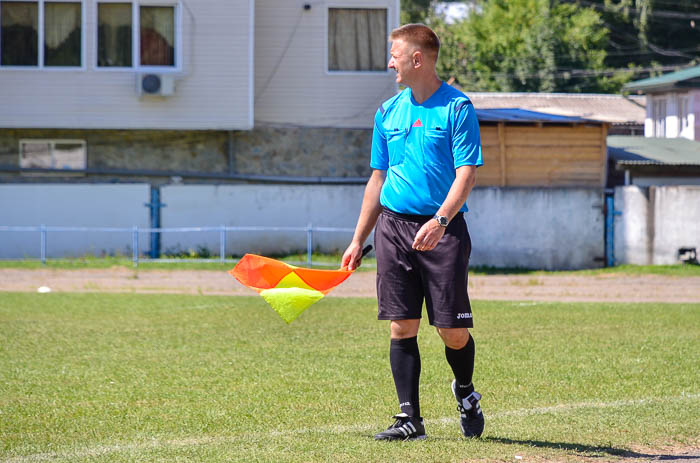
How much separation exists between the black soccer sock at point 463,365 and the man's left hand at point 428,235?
2.60 feet

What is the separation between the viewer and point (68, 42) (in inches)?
1078

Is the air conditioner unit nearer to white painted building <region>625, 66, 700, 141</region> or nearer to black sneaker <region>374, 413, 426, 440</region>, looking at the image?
white painted building <region>625, 66, 700, 141</region>

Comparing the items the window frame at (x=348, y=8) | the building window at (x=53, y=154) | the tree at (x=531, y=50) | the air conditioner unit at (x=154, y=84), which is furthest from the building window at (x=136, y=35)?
the tree at (x=531, y=50)

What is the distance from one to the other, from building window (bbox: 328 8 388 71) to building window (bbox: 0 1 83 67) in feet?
21.5

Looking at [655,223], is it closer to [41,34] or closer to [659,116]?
[41,34]

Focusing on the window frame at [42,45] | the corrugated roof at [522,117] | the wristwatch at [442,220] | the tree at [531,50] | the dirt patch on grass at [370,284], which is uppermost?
the tree at [531,50]

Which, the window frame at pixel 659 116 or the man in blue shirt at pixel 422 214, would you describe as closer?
the man in blue shirt at pixel 422 214

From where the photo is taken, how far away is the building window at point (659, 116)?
4112 centimetres

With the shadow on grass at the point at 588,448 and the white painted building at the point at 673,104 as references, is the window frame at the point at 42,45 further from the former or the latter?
the shadow on grass at the point at 588,448

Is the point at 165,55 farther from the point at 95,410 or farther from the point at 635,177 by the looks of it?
the point at 95,410

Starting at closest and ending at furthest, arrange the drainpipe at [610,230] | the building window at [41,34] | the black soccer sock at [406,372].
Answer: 1. the black soccer sock at [406,372]
2. the drainpipe at [610,230]
3. the building window at [41,34]

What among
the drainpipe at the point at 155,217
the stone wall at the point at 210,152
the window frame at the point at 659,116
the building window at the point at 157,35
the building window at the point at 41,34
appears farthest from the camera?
the window frame at the point at 659,116

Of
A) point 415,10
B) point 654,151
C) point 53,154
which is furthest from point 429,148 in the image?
point 415,10

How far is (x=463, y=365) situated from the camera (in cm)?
631
